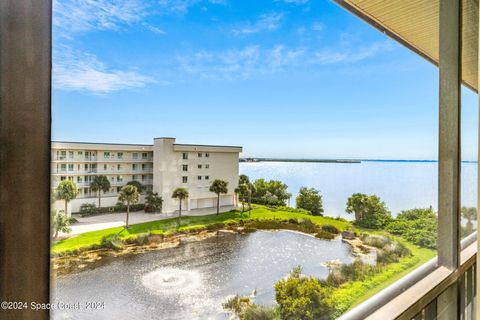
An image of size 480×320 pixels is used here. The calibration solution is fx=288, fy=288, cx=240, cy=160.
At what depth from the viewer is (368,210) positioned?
4.12 feet

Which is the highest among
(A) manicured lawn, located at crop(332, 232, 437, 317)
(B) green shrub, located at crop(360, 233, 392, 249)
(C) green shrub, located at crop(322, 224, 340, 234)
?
(C) green shrub, located at crop(322, 224, 340, 234)

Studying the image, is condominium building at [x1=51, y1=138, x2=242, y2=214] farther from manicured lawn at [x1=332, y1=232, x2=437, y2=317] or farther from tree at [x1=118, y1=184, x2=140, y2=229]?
manicured lawn at [x1=332, y1=232, x2=437, y2=317]

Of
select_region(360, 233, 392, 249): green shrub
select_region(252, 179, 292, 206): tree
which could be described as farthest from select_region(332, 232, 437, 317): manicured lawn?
select_region(252, 179, 292, 206): tree

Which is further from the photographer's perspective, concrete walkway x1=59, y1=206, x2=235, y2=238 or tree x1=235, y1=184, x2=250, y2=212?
tree x1=235, y1=184, x2=250, y2=212

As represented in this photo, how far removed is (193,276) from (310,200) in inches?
20.0

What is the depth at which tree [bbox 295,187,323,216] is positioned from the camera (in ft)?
3.35

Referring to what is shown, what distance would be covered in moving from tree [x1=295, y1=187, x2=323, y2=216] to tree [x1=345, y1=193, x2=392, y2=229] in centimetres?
17

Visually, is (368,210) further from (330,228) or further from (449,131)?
(449,131)

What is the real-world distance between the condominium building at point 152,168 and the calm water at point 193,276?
125mm

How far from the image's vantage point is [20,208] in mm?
441

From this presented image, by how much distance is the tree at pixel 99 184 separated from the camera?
59 cm

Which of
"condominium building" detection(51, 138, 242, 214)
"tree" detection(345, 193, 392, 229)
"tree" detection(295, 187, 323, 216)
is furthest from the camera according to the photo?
"tree" detection(345, 193, 392, 229)

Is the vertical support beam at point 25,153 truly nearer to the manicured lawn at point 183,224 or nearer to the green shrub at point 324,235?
the manicured lawn at point 183,224

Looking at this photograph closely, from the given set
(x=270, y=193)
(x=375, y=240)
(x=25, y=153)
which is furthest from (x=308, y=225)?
(x=25, y=153)
